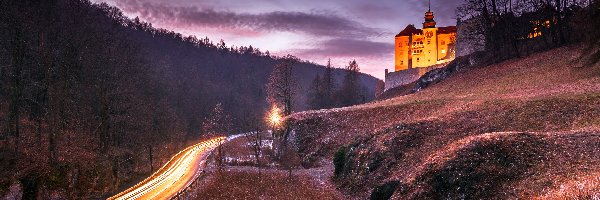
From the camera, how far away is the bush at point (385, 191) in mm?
23938

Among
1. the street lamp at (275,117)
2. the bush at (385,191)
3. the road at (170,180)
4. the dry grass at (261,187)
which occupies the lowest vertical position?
the road at (170,180)

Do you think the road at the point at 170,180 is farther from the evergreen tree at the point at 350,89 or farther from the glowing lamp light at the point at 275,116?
the evergreen tree at the point at 350,89

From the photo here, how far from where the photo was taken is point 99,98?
43562 millimetres

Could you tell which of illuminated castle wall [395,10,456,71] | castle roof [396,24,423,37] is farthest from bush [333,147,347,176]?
castle roof [396,24,423,37]

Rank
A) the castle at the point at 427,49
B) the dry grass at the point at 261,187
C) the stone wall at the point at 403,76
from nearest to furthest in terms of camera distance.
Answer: the dry grass at the point at 261,187
the stone wall at the point at 403,76
the castle at the point at 427,49

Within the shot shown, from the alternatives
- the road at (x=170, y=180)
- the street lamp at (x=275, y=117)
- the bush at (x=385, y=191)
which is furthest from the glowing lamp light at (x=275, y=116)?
the bush at (x=385, y=191)

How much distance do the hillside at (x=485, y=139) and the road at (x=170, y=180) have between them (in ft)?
42.3

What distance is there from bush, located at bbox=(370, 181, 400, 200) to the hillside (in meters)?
0.08

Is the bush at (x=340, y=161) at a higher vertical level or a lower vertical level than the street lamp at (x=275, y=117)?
lower

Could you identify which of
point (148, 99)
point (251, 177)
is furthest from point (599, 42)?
point (148, 99)

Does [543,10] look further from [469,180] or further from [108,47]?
[108,47]

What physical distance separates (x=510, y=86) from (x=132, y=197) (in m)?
38.9

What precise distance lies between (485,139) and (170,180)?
3138 cm

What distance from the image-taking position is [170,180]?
41375 mm
